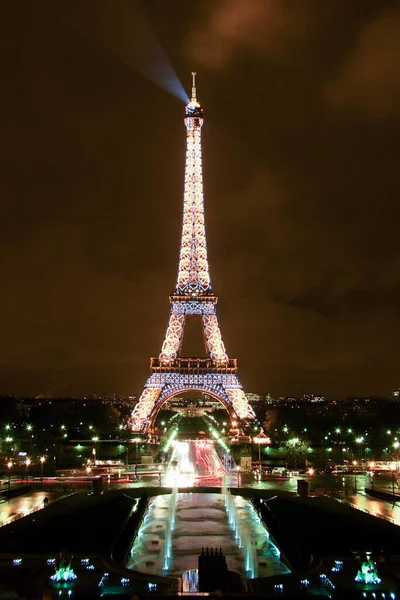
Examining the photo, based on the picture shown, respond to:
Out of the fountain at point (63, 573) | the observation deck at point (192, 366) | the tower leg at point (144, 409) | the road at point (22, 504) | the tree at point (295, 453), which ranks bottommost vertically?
the fountain at point (63, 573)

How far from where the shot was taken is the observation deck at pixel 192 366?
8200 centimetres

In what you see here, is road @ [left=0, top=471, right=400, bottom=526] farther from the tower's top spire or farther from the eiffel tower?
the tower's top spire

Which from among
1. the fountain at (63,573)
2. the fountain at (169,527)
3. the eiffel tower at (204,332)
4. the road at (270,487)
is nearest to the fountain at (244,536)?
the fountain at (169,527)

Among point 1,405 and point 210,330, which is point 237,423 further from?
point 1,405

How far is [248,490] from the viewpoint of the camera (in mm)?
42844

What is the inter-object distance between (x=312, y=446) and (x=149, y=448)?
20.3 meters

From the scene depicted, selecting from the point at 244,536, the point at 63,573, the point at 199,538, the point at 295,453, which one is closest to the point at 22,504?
the point at 199,538

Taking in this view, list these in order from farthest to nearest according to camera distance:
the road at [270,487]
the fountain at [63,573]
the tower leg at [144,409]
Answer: the tower leg at [144,409] < the road at [270,487] < the fountain at [63,573]

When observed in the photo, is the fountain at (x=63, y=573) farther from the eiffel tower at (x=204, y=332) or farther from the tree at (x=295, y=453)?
the eiffel tower at (x=204, y=332)

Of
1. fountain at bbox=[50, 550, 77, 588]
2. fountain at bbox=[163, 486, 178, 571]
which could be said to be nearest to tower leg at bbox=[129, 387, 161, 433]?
fountain at bbox=[163, 486, 178, 571]

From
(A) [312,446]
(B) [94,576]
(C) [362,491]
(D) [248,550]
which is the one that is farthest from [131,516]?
(A) [312,446]

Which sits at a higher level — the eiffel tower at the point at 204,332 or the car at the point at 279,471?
the eiffel tower at the point at 204,332

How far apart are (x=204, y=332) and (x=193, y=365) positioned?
15.5ft

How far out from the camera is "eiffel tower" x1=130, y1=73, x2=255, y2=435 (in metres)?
81.1
